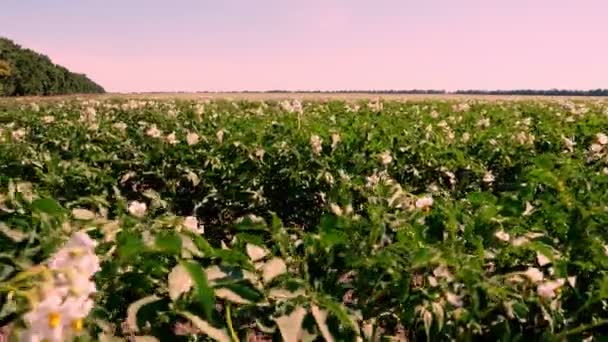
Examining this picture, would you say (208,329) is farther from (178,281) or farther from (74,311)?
(74,311)

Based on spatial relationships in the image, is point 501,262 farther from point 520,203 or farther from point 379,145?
point 379,145

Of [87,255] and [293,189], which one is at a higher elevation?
[87,255]

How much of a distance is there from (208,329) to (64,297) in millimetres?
340

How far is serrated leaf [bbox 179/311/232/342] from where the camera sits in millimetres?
1369

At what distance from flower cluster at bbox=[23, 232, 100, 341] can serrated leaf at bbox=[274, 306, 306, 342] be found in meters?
0.46

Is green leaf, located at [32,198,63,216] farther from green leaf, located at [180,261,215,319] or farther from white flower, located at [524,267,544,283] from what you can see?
white flower, located at [524,267,544,283]

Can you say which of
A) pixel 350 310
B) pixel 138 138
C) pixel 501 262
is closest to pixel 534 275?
pixel 501 262

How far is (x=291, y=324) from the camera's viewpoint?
4.83ft

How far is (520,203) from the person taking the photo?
2418 millimetres

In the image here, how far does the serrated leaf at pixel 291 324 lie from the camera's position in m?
1.45

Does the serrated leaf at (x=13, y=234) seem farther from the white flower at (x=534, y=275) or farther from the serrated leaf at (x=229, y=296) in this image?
the white flower at (x=534, y=275)

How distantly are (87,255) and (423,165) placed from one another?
5.82 meters

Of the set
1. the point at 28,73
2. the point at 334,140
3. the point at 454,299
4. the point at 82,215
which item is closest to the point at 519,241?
the point at 454,299

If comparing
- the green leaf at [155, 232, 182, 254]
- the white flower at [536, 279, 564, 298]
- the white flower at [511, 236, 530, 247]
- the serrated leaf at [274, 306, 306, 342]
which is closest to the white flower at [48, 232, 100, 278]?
the green leaf at [155, 232, 182, 254]
